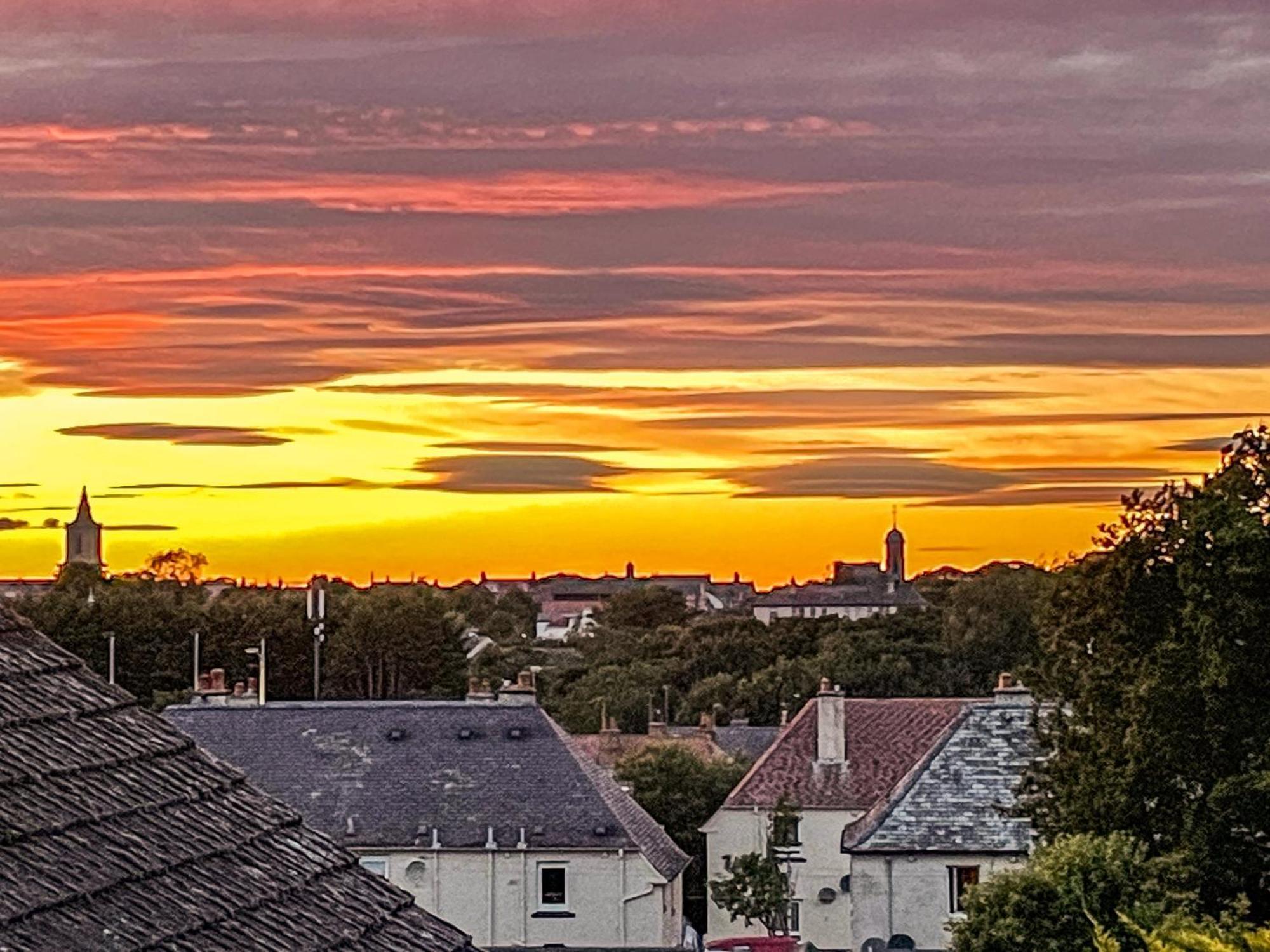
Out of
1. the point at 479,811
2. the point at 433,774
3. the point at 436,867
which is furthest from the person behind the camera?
the point at 433,774

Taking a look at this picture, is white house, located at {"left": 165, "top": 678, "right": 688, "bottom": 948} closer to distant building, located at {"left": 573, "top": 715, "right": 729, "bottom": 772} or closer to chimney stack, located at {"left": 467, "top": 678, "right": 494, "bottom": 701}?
chimney stack, located at {"left": 467, "top": 678, "right": 494, "bottom": 701}

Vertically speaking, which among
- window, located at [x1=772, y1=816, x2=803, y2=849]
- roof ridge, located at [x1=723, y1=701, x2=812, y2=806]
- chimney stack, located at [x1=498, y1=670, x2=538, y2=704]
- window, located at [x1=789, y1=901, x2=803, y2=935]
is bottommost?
window, located at [x1=789, y1=901, x2=803, y2=935]

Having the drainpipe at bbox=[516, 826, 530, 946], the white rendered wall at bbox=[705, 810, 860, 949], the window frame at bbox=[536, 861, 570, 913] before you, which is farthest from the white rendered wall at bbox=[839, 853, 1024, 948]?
the white rendered wall at bbox=[705, 810, 860, 949]

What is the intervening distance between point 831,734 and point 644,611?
9371 centimetres

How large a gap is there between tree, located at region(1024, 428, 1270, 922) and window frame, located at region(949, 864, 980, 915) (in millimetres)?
10480

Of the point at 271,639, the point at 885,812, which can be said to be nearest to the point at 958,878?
the point at 885,812

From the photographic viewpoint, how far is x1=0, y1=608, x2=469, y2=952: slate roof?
7320 millimetres

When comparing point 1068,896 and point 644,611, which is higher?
point 644,611

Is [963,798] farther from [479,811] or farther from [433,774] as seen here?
[433,774]

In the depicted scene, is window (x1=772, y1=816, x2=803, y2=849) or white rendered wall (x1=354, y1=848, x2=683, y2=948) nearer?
white rendered wall (x1=354, y1=848, x2=683, y2=948)

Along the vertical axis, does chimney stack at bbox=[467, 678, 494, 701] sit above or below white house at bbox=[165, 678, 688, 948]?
above

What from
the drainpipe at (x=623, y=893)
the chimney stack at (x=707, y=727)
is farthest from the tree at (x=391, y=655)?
the drainpipe at (x=623, y=893)

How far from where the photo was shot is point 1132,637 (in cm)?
3412

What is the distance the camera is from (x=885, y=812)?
4675 centimetres
